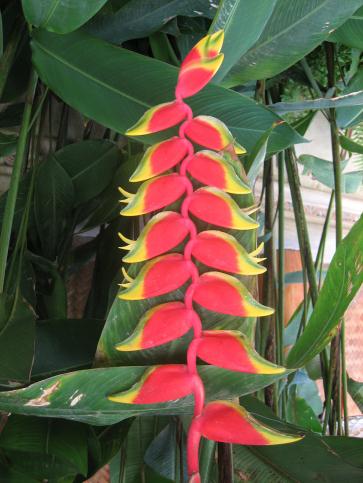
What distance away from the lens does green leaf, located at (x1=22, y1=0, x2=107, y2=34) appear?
0.37 m

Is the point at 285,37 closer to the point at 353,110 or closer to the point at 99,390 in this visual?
the point at 353,110

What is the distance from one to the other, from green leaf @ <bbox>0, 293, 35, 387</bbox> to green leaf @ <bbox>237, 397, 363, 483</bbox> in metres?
0.15

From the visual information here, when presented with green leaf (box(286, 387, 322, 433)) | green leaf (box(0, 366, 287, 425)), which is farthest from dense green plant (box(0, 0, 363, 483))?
green leaf (box(286, 387, 322, 433))

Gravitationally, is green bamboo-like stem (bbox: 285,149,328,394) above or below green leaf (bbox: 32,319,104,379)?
above

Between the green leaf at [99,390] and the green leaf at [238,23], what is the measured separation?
0.21 meters

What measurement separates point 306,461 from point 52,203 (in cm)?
31

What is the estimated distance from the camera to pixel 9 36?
0.51 m

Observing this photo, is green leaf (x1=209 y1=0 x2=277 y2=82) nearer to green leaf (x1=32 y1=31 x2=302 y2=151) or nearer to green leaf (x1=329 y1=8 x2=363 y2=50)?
green leaf (x1=32 y1=31 x2=302 y2=151)

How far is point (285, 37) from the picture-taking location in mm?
459

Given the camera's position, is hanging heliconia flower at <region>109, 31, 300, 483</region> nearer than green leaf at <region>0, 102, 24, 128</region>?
Yes

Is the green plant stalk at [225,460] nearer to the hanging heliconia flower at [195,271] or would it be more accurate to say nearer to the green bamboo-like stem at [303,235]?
the hanging heliconia flower at [195,271]

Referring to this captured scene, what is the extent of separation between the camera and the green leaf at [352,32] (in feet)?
1.75

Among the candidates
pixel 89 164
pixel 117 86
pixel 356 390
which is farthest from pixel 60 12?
pixel 356 390

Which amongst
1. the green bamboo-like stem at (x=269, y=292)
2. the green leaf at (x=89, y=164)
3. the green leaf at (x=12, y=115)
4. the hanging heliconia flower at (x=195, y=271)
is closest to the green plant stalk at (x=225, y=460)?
the hanging heliconia flower at (x=195, y=271)
